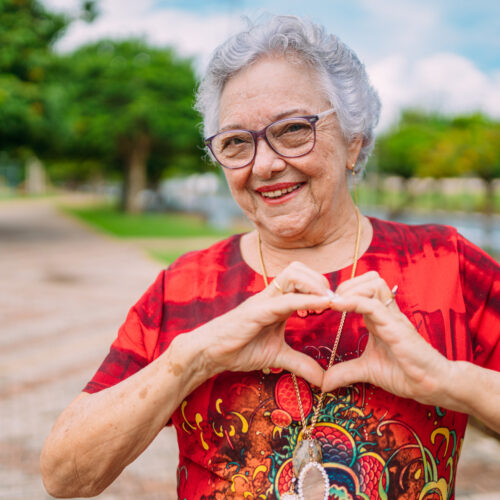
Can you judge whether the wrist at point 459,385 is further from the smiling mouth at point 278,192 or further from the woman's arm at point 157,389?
the smiling mouth at point 278,192

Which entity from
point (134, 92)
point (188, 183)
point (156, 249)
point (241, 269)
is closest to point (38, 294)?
point (156, 249)

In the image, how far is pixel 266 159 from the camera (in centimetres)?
153

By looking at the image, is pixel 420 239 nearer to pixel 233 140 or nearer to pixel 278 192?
pixel 278 192

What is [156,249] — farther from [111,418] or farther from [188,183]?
[188,183]

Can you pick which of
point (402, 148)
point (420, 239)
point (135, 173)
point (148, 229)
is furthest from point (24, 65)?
point (402, 148)

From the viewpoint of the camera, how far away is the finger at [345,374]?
56.0 inches

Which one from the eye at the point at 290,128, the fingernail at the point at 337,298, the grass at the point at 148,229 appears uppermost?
the eye at the point at 290,128

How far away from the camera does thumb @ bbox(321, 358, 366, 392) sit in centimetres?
142

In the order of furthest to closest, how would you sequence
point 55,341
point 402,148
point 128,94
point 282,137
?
point 402,148
point 128,94
point 55,341
point 282,137

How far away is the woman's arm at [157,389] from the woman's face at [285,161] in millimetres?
284

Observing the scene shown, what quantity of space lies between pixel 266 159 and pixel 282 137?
2.8 inches

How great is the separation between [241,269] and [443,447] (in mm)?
717

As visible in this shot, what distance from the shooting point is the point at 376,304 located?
1.28 metres

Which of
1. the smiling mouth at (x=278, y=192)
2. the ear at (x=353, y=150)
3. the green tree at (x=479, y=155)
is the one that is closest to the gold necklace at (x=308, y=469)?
the smiling mouth at (x=278, y=192)
